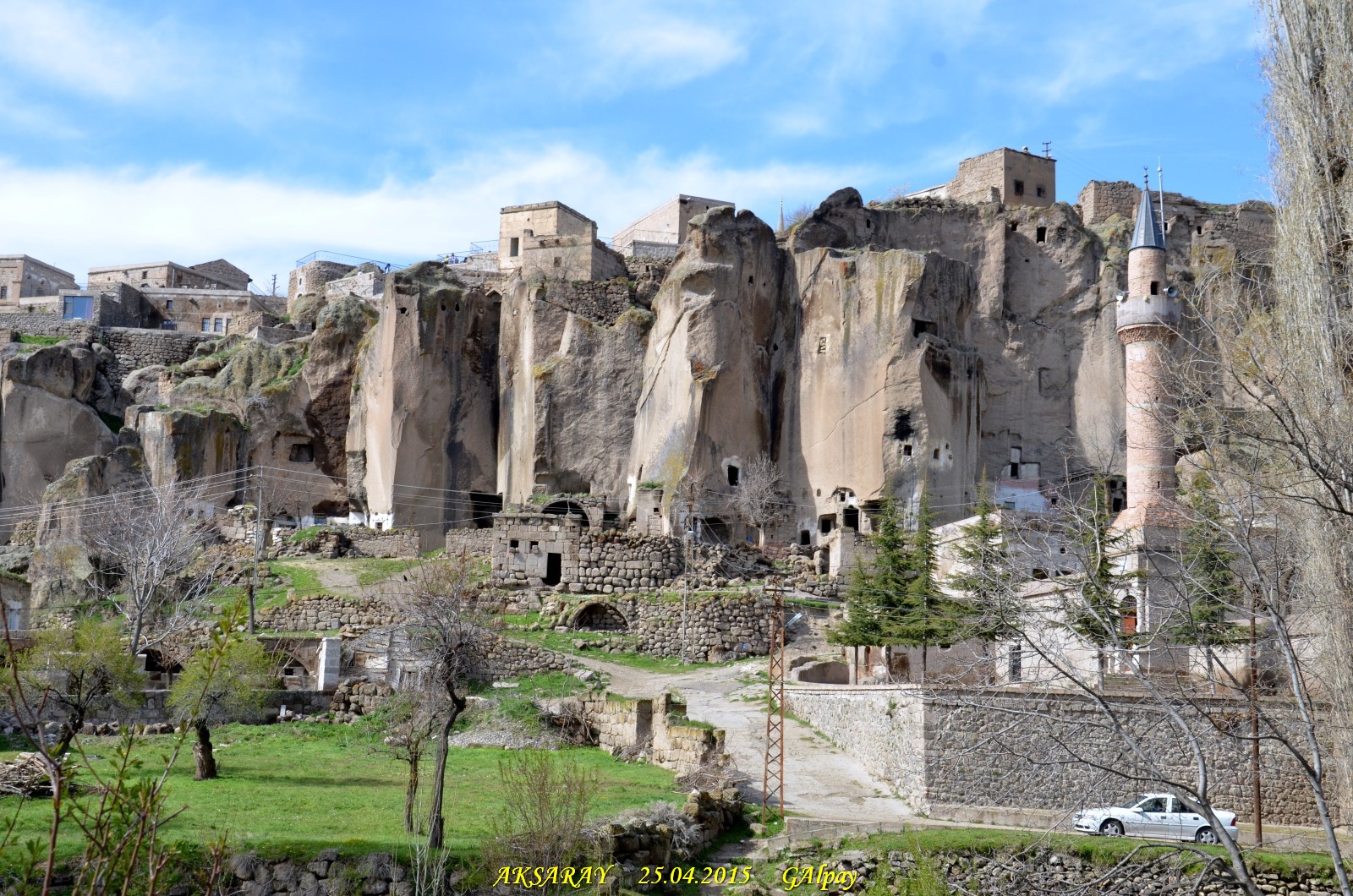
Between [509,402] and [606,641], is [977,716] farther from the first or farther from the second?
[509,402]

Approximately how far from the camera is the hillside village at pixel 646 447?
27422mm

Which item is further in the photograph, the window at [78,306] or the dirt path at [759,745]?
the window at [78,306]

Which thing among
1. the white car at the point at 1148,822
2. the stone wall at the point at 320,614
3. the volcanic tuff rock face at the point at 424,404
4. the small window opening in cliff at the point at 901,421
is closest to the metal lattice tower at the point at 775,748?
the white car at the point at 1148,822

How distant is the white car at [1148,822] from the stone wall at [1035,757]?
16.8 inches

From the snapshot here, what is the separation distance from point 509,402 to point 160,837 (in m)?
33.0

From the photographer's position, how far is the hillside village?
27.4 m

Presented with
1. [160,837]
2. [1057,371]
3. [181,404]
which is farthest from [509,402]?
[160,837]

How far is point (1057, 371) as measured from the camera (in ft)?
161

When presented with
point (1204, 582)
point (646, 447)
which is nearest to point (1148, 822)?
point (1204, 582)

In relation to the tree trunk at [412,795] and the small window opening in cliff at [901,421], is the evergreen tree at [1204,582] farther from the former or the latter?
the small window opening in cliff at [901,421]

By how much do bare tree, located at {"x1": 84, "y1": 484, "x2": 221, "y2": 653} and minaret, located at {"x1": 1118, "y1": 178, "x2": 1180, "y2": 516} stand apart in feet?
71.6

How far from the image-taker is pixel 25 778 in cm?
1673

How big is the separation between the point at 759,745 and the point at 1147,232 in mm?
21668

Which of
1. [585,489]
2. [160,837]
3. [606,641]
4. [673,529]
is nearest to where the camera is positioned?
[160,837]
